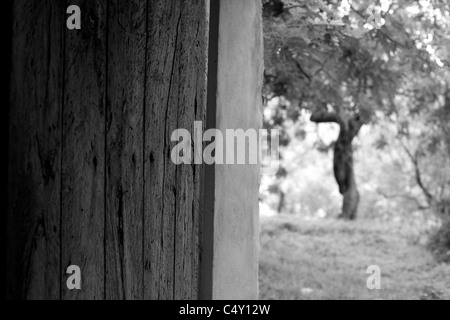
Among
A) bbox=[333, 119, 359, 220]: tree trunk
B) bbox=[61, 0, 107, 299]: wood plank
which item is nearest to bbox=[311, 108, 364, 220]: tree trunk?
bbox=[333, 119, 359, 220]: tree trunk

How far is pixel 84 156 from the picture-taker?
237cm

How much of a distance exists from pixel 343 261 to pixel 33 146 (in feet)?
23.2

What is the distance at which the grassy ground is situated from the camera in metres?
6.95

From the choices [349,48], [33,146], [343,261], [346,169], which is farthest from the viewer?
[346,169]

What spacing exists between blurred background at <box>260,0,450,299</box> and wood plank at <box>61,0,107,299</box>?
2547mm

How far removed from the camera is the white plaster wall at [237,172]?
2348mm

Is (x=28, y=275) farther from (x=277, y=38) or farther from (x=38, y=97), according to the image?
(x=277, y=38)

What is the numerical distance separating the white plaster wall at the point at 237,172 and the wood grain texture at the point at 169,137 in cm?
9

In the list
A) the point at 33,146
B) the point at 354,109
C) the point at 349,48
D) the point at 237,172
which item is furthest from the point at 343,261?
the point at 33,146

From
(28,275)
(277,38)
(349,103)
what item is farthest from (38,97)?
(349,103)

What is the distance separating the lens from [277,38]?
17.3ft

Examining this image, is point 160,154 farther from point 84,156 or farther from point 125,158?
point 84,156

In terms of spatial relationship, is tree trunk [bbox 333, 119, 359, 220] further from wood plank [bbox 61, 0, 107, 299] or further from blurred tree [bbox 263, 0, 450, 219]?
wood plank [bbox 61, 0, 107, 299]
